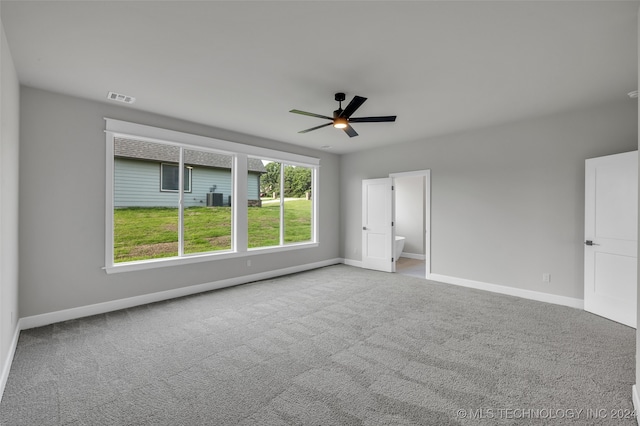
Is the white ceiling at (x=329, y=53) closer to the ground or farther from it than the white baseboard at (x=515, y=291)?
farther from it

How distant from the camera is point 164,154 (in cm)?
445

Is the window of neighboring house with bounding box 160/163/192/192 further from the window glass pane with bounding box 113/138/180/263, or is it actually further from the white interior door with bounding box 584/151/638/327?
the white interior door with bounding box 584/151/638/327

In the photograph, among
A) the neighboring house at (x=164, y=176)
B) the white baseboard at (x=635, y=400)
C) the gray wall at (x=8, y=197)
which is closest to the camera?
the white baseboard at (x=635, y=400)

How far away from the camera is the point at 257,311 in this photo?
3818 mm

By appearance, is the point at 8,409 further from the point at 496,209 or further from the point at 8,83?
the point at 496,209

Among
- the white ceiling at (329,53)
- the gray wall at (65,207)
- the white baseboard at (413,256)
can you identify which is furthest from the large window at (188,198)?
the white baseboard at (413,256)

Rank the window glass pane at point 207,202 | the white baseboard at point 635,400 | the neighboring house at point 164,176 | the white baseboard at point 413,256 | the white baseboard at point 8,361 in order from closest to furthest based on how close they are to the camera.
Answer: the white baseboard at point 635,400
the white baseboard at point 8,361
the neighboring house at point 164,176
the window glass pane at point 207,202
the white baseboard at point 413,256

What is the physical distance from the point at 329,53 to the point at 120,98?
2.76m

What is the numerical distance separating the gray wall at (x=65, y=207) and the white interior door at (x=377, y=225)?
13.8 ft

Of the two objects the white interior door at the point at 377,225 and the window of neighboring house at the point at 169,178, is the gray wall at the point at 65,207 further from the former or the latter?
the white interior door at the point at 377,225

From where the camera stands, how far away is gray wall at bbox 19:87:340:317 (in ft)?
10.7

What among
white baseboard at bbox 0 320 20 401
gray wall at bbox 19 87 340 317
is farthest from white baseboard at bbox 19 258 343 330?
white baseboard at bbox 0 320 20 401

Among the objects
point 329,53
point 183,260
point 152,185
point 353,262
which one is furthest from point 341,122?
point 353,262

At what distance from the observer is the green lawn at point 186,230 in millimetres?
4207
